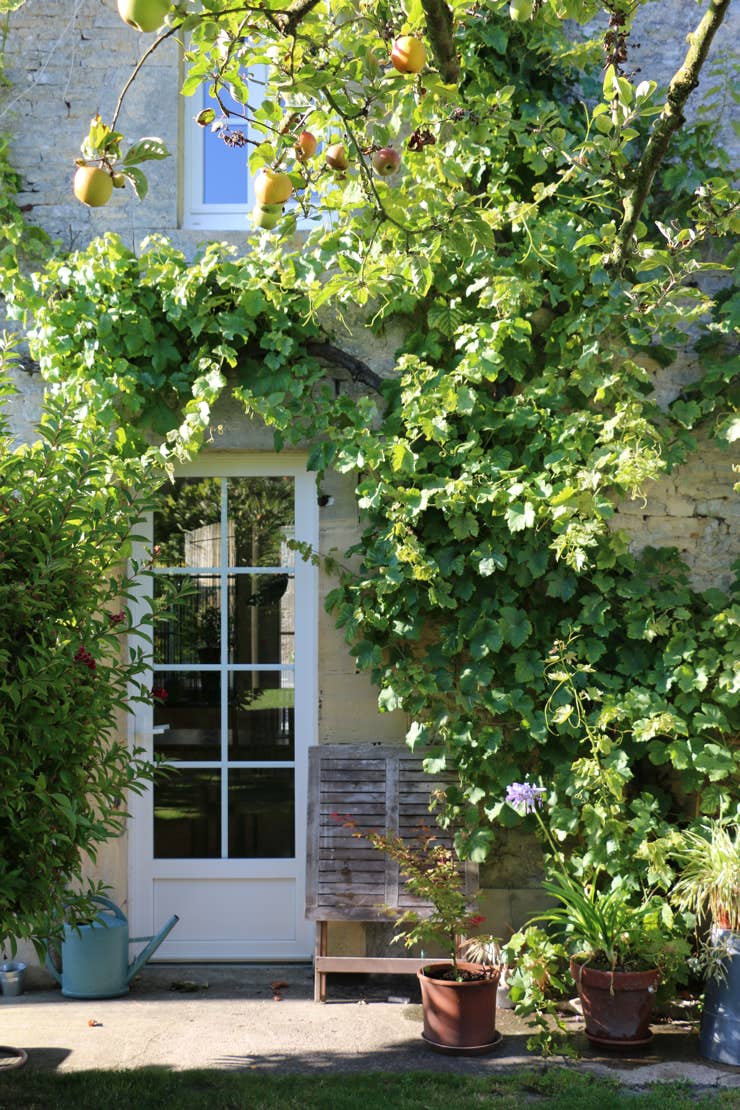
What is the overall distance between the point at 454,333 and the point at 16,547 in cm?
215

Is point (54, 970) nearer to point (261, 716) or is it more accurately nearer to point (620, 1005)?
point (261, 716)

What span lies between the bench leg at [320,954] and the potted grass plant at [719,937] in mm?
1384

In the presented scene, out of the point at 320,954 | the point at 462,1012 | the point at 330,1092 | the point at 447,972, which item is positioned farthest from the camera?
the point at 320,954

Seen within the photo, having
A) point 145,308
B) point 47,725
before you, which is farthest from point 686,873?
point 145,308

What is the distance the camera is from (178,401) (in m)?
5.14

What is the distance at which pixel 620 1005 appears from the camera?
4.10m

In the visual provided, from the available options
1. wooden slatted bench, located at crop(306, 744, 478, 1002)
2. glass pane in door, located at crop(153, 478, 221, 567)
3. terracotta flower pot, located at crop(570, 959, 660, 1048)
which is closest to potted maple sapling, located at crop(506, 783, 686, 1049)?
terracotta flower pot, located at crop(570, 959, 660, 1048)

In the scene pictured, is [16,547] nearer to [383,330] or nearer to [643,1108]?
[383,330]

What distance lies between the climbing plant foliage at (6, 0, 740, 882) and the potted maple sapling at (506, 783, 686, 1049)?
189 millimetres

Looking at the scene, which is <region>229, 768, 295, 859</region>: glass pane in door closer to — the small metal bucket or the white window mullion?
the white window mullion

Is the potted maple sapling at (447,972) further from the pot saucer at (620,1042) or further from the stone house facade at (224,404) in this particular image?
the stone house facade at (224,404)

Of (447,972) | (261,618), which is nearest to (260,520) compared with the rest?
(261,618)

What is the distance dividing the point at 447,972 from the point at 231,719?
1.58 meters

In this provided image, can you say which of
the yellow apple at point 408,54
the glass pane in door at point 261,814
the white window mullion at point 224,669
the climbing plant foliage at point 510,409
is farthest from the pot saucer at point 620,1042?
the yellow apple at point 408,54
